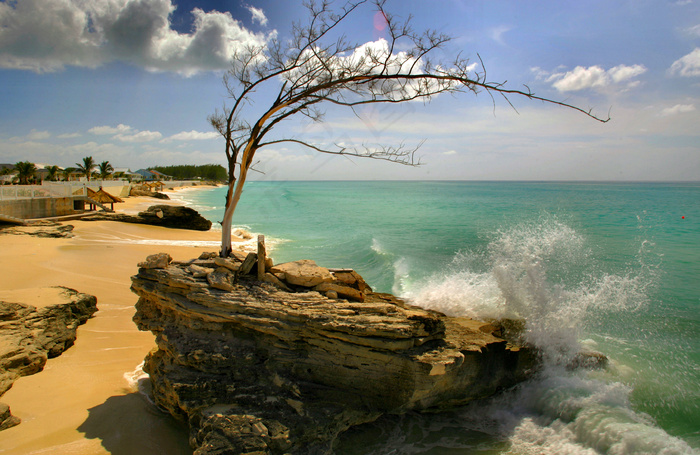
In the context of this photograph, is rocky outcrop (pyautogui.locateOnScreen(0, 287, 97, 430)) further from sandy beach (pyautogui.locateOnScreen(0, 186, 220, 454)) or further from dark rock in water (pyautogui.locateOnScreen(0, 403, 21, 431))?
sandy beach (pyautogui.locateOnScreen(0, 186, 220, 454))

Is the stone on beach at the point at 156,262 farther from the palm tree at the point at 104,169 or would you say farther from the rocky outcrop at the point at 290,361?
the palm tree at the point at 104,169

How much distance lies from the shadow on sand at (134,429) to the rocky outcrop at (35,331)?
953 mm

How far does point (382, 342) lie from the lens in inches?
186

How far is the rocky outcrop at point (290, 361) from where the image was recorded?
14.3ft

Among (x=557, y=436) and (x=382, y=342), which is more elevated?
(x=382, y=342)

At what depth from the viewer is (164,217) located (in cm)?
2272

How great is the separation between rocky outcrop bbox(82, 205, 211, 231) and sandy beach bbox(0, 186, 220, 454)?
10.5m

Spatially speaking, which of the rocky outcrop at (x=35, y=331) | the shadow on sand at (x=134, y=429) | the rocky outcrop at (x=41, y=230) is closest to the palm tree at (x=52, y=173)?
the rocky outcrop at (x=41, y=230)

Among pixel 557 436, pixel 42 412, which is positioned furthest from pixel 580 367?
pixel 42 412

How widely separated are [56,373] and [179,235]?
1591cm

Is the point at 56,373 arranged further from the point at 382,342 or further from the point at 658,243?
the point at 658,243

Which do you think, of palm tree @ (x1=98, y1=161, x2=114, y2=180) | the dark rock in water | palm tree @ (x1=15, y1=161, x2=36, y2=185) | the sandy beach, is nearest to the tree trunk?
the sandy beach

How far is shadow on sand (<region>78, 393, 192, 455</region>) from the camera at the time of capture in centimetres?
449

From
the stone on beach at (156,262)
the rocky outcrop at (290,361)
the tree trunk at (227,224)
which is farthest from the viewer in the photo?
the tree trunk at (227,224)
